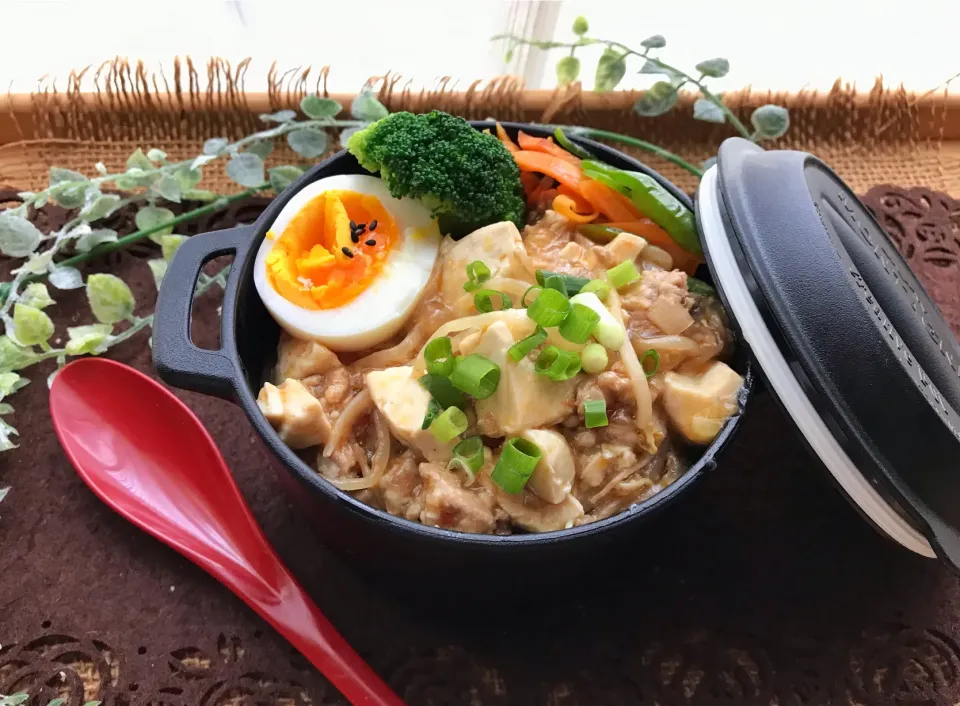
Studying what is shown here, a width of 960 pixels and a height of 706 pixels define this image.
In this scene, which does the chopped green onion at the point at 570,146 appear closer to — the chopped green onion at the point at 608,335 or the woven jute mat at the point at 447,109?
the chopped green onion at the point at 608,335

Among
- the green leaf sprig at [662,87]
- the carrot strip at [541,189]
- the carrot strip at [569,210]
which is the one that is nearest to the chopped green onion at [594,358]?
the carrot strip at [569,210]

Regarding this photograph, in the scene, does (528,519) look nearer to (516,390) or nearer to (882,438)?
(516,390)

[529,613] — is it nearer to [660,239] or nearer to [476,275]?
[476,275]

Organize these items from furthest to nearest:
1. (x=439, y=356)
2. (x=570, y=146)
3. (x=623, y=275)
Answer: (x=570, y=146)
(x=623, y=275)
(x=439, y=356)

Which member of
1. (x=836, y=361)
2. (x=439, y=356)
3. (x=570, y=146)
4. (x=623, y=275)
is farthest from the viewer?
(x=570, y=146)

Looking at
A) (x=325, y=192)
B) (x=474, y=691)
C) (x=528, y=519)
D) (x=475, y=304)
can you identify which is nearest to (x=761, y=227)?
(x=475, y=304)

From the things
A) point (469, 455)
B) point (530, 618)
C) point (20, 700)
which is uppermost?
point (469, 455)

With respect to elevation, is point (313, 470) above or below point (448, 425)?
below

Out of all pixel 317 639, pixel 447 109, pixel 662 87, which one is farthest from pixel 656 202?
pixel 317 639
